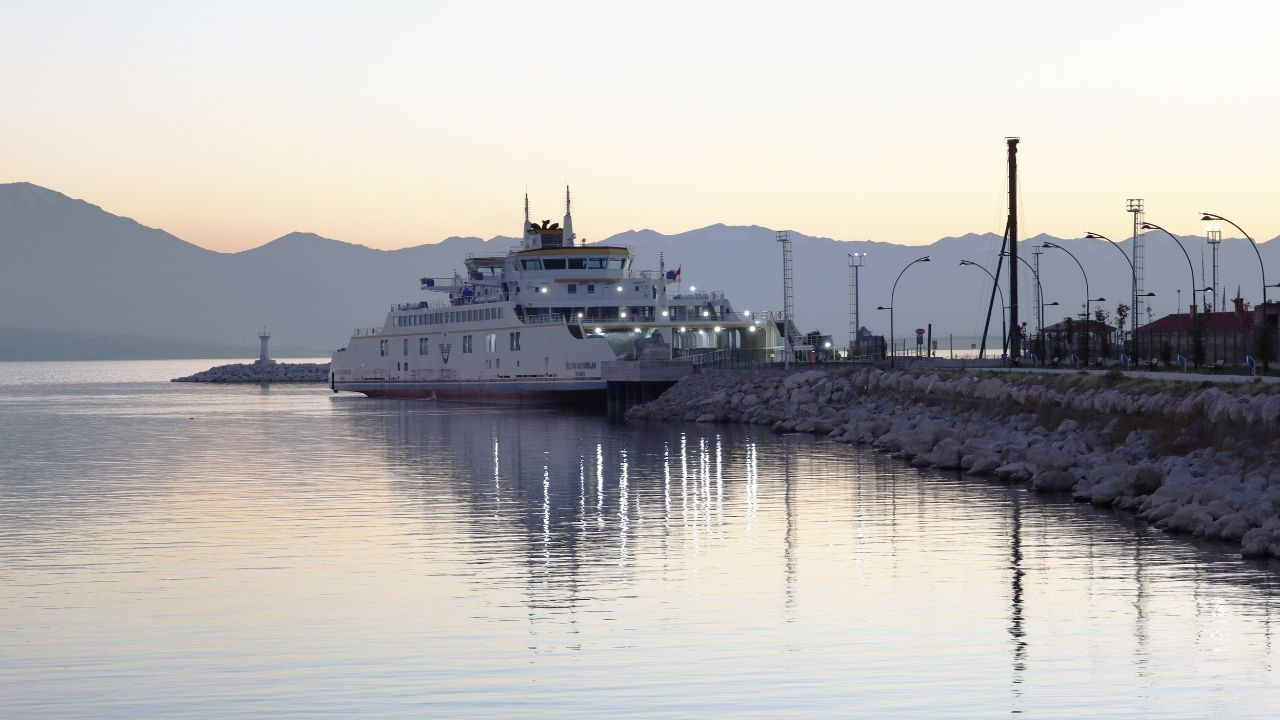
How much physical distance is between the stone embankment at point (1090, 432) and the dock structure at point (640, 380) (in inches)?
447

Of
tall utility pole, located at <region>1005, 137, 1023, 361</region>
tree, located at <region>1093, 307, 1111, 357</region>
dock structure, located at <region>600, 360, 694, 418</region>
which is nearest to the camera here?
tall utility pole, located at <region>1005, 137, 1023, 361</region>

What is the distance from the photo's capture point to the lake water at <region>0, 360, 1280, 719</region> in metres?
17.8

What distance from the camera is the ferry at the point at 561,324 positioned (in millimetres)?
91875

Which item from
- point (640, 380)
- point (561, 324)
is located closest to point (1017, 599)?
point (640, 380)

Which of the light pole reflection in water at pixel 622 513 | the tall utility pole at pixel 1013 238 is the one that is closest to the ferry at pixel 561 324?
the tall utility pole at pixel 1013 238

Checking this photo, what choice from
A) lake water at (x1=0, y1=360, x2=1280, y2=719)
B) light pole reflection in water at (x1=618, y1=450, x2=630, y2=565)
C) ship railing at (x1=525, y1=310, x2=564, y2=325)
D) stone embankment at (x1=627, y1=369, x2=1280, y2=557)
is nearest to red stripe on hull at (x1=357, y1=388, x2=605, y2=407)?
ship railing at (x1=525, y1=310, x2=564, y2=325)

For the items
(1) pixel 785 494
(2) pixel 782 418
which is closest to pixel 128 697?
(1) pixel 785 494

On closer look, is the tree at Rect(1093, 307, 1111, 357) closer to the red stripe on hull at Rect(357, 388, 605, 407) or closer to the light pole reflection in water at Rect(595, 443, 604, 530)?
the red stripe on hull at Rect(357, 388, 605, 407)

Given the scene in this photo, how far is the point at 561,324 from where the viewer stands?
9175cm

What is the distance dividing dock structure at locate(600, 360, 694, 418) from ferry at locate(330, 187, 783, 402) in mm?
1307

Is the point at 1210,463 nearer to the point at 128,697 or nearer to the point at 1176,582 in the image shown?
the point at 1176,582

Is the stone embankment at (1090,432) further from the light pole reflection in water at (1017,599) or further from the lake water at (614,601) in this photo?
the light pole reflection in water at (1017,599)

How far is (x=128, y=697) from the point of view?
17.6 meters

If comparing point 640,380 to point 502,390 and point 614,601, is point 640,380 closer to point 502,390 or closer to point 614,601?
point 502,390
